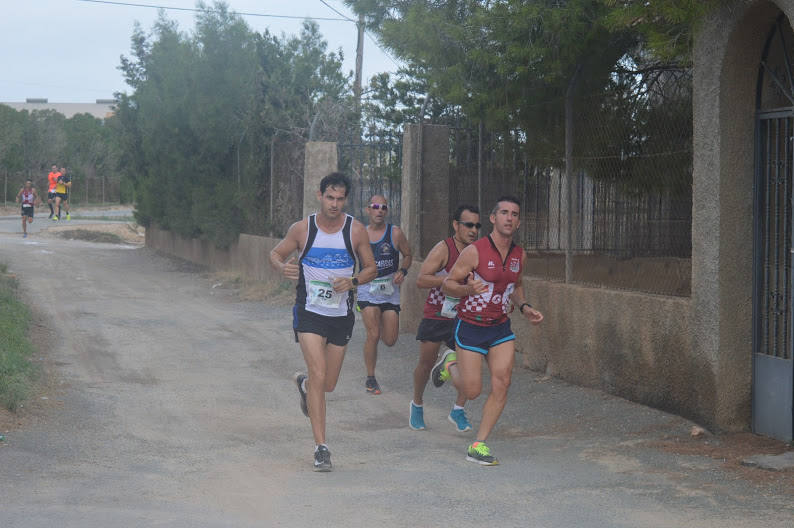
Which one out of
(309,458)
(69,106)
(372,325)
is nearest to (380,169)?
(372,325)

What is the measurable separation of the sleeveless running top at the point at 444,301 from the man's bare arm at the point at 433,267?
0.22 feet

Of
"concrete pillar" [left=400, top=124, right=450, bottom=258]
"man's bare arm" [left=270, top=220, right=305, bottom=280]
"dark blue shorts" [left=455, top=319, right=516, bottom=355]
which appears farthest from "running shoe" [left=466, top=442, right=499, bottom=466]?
"concrete pillar" [left=400, top=124, right=450, bottom=258]

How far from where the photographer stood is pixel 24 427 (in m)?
7.97

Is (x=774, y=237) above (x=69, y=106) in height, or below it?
below

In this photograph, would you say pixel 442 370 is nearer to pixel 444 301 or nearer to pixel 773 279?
pixel 444 301

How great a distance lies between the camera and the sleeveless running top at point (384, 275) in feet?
32.3

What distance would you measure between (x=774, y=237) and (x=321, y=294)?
3.39 meters

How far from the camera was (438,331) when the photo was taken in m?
8.61

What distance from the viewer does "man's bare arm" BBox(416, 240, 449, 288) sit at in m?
7.84

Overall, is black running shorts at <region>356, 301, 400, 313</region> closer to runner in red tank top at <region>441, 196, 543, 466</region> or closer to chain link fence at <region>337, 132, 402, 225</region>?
runner in red tank top at <region>441, 196, 543, 466</region>

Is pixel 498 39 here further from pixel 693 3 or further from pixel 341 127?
pixel 341 127

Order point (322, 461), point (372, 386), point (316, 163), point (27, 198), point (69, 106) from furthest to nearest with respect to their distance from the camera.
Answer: point (69, 106) < point (27, 198) < point (316, 163) < point (372, 386) < point (322, 461)

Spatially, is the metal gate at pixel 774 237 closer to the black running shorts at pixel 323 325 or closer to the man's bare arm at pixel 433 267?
the man's bare arm at pixel 433 267

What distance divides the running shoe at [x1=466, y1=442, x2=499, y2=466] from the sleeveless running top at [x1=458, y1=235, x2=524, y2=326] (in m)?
0.85
